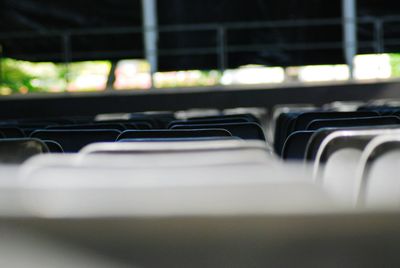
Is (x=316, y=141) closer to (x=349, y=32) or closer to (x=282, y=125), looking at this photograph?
(x=282, y=125)

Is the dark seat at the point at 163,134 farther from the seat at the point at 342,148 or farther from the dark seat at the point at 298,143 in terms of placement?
the seat at the point at 342,148

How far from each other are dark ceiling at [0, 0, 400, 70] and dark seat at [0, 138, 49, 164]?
7.41m

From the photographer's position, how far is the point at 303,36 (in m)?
10.0

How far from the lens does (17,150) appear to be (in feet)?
7.84

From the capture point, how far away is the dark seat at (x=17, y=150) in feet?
7.80

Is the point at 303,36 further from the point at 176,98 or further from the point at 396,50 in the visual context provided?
the point at 176,98

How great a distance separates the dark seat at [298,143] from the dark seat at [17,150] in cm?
90

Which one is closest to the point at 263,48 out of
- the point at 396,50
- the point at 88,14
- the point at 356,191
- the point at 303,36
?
the point at 303,36

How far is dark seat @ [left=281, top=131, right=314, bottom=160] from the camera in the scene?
8.87ft

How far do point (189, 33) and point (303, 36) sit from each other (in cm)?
152

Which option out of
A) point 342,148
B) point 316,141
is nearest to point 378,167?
point 342,148

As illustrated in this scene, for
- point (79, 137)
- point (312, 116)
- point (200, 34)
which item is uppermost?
point (200, 34)

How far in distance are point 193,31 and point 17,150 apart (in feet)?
25.6

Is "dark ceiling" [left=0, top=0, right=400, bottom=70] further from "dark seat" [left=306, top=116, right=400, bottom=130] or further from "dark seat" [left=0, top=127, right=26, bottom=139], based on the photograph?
"dark seat" [left=306, top=116, right=400, bottom=130]
